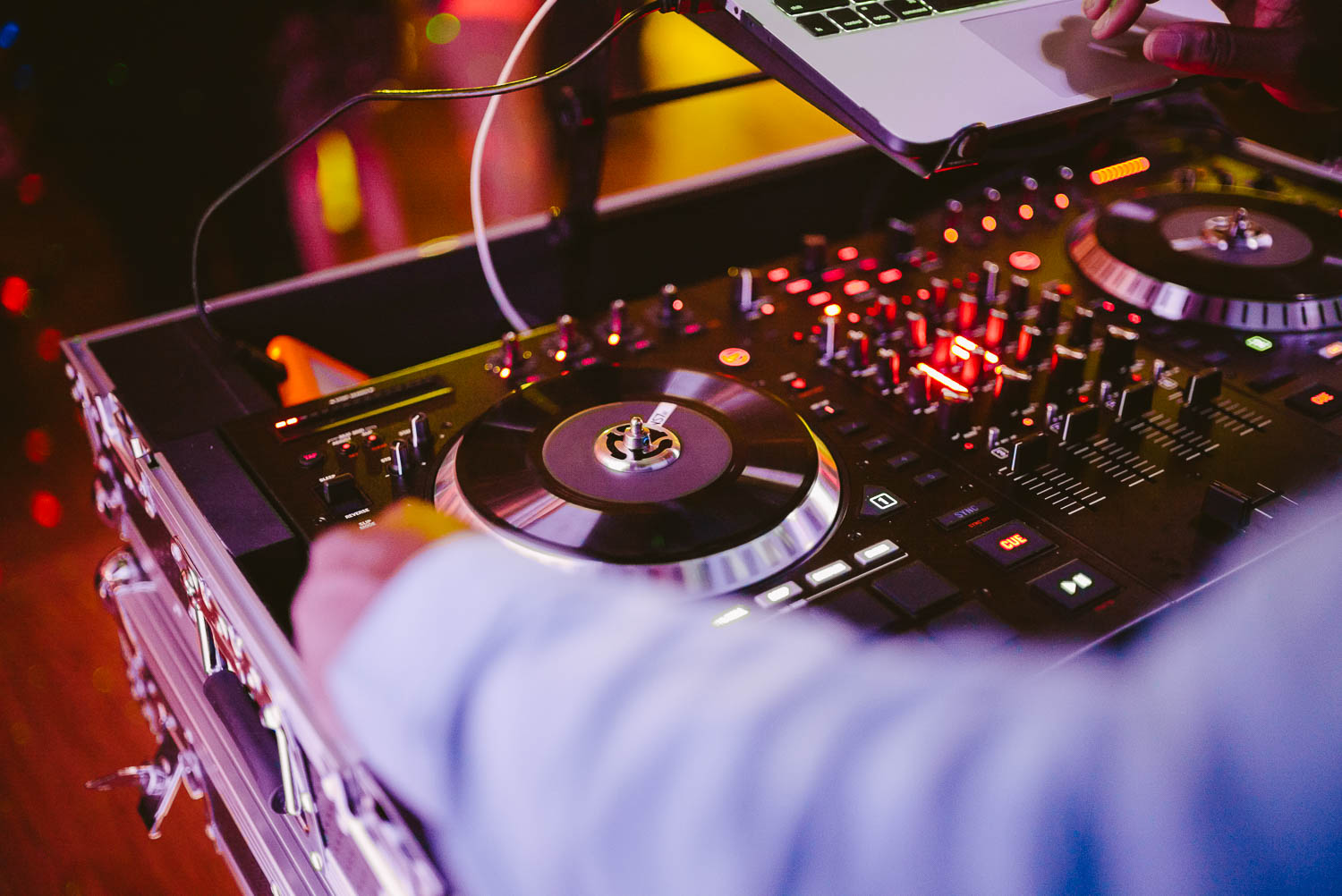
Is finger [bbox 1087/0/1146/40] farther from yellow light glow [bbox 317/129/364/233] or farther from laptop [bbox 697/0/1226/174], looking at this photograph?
yellow light glow [bbox 317/129/364/233]

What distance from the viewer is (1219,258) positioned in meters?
1.04

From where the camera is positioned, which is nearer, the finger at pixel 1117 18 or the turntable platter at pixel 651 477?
the turntable platter at pixel 651 477

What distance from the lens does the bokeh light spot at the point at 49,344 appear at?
128 cm

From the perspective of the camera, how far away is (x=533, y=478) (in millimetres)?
732

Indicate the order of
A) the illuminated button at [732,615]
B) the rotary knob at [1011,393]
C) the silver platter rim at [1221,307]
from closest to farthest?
1. the illuminated button at [732,615]
2. the rotary knob at [1011,393]
3. the silver platter rim at [1221,307]

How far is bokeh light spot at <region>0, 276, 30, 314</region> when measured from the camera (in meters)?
1.23

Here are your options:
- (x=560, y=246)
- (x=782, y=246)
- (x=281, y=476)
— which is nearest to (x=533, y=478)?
(x=281, y=476)

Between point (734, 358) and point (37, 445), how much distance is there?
39.0 inches

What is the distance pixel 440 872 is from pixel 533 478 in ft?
0.92

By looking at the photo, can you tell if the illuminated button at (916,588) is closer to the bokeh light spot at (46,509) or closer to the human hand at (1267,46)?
the human hand at (1267,46)

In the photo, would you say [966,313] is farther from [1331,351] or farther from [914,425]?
[1331,351]

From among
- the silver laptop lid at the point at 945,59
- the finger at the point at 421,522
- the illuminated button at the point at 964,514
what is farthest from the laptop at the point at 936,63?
the finger at the point at 421,522

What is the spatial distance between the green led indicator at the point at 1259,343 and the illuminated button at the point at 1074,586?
1.31 feet

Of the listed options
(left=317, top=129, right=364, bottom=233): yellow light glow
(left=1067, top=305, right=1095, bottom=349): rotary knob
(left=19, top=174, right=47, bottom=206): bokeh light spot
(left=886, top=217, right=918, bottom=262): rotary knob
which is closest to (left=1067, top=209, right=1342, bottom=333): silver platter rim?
(left=1067, top=305, right=1095, bottom=349): rotary knob
